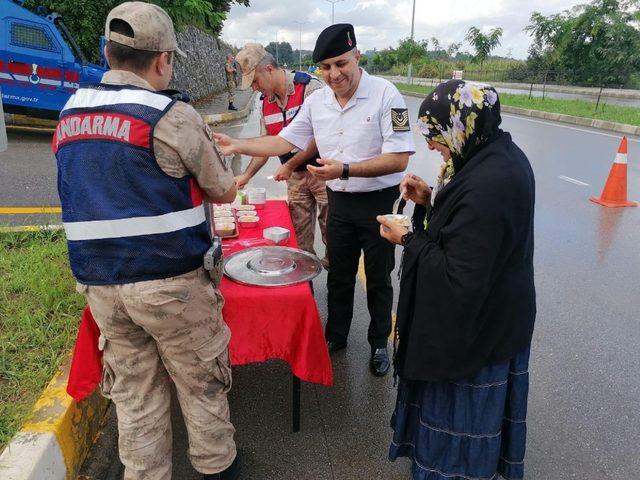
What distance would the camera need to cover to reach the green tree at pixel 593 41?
23.3 meters

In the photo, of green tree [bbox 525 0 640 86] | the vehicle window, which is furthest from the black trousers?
green tree [bbox 525 0 640 86]

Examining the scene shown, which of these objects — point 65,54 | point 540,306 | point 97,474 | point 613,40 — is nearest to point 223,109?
point 65,54

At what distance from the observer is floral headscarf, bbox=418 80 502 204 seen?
148cm

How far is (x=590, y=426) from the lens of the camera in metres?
2.46

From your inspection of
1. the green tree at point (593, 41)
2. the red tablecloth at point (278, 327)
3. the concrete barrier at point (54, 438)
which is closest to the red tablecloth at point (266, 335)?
the red tablecloth at point (278, 327)

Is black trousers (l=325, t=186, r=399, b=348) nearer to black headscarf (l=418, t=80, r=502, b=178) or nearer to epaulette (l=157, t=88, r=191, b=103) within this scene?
black headscarf (l=418, t=80, r=502, b=178)

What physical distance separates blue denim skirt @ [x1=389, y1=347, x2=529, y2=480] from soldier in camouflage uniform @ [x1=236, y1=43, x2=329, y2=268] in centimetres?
177

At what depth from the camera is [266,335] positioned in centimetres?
214

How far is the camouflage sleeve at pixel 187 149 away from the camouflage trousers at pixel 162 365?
35cm

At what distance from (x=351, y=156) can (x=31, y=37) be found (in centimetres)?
817

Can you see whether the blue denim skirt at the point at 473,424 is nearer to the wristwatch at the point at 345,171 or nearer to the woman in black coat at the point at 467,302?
the woman in black coat at the point at 467,302

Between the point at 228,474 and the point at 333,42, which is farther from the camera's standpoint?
the point at 333,42

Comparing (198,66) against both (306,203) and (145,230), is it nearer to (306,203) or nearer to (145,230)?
(306,203)

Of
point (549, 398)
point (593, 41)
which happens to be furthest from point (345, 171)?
point (593, 41)
